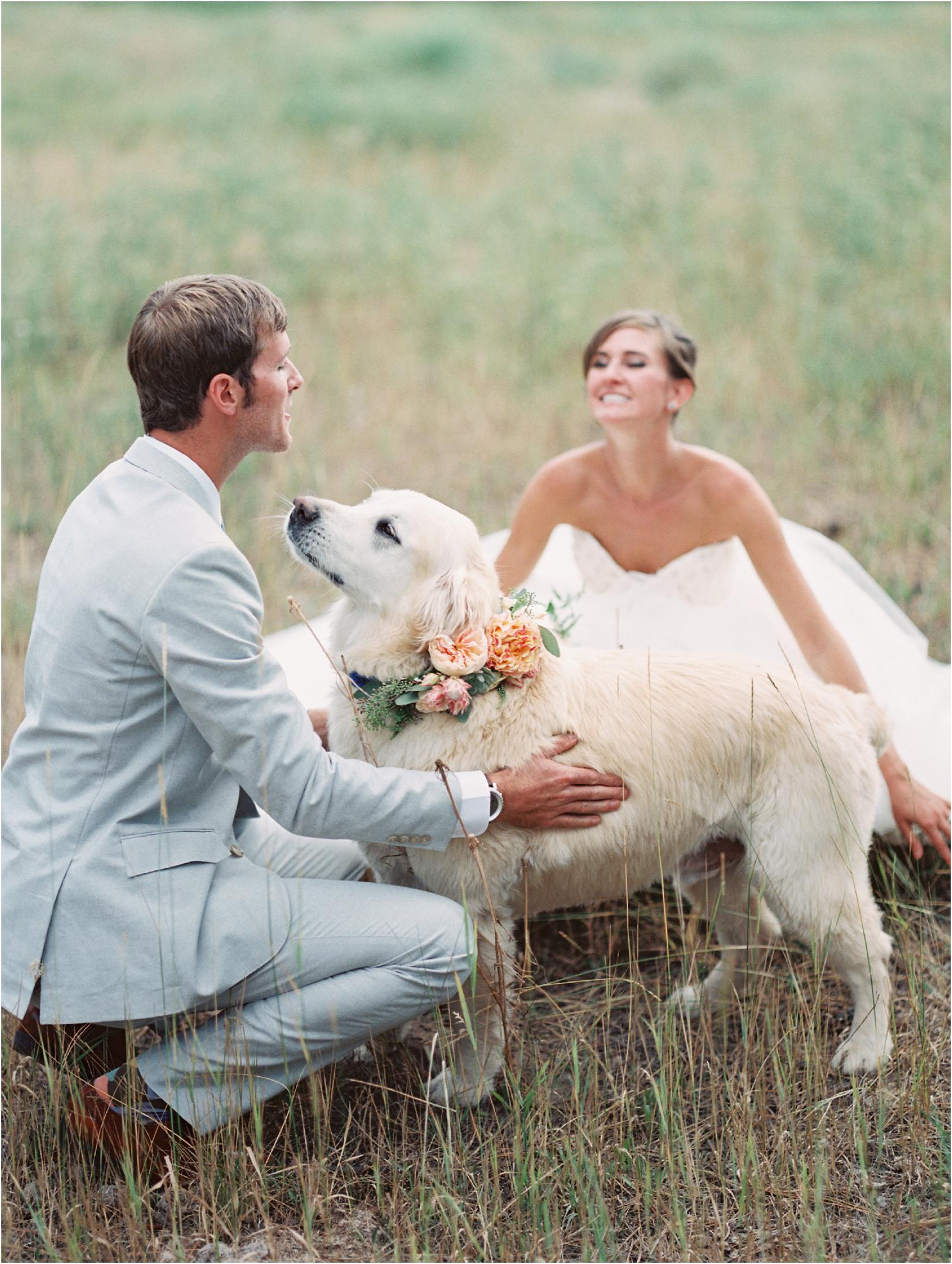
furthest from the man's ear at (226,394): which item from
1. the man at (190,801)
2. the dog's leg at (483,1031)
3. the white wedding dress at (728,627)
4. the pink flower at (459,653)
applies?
the white wedding dress at (728,627)

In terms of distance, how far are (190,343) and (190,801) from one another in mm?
978

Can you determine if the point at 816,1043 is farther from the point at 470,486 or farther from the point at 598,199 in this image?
the point at 598,199

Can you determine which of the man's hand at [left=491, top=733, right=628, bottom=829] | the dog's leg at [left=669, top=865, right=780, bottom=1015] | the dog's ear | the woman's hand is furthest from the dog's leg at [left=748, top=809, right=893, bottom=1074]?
the dog's ear

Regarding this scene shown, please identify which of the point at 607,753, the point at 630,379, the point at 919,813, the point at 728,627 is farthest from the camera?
the point at 728,627

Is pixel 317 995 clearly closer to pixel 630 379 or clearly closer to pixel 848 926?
pixel 848 926

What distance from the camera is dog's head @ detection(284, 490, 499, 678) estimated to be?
2479 mm

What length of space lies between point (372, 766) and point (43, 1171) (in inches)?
43.4

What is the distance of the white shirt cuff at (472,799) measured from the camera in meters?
2.43

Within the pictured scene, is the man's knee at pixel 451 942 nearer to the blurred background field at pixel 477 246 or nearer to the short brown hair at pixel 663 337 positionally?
the short brown hair at pixel 663 337

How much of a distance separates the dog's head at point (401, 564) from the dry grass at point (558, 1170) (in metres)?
0.78

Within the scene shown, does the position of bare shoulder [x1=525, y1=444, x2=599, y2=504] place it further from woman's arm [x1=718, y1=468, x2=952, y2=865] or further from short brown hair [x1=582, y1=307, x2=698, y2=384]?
woman's arm [x1=718, y1=468, x2=952, y2=865]

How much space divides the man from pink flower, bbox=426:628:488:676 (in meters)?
0.24

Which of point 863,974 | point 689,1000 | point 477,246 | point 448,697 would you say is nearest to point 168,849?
point 448,697

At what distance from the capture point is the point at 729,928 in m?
3.20
